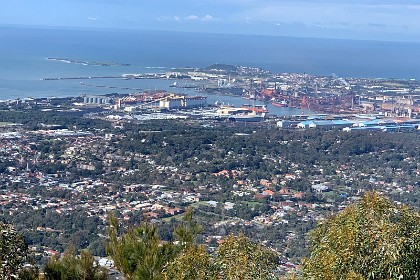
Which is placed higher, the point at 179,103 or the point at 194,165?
the point at 179,103

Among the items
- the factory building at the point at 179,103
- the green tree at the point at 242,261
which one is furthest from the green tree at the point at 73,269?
the factory building at the point at 179,103

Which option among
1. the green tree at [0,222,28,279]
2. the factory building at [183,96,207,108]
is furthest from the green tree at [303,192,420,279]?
the factory building at [183,96,207,108]

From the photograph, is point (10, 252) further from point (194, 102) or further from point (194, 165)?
point (194, 102)

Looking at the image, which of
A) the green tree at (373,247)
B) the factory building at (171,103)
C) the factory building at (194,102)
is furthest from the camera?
the factory building at (194,102)

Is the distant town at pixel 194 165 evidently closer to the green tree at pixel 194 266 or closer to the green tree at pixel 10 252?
the green tree at pixel 10 252

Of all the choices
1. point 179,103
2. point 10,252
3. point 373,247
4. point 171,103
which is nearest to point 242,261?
point 373,247
